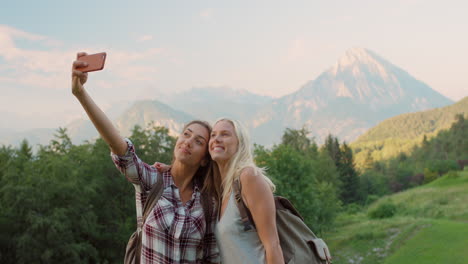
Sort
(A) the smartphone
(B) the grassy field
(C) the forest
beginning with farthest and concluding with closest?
(B) the grassy field → (C) the forest → (A) the smartphone

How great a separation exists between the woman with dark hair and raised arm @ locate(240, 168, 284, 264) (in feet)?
1.56

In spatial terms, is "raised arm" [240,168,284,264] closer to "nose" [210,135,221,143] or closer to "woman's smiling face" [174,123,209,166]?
"nose" [210,135,221,143]

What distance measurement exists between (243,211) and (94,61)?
165 cm

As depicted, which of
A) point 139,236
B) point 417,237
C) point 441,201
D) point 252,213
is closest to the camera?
point 252,213

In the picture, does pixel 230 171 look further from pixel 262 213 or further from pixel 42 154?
pixel 42 154

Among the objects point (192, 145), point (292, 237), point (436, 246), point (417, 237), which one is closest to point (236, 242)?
point (292, 237)

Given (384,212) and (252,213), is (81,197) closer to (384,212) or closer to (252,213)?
(252,213)

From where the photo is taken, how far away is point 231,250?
3.19 m

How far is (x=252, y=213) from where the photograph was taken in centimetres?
317

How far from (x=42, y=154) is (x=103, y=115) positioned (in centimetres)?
2735

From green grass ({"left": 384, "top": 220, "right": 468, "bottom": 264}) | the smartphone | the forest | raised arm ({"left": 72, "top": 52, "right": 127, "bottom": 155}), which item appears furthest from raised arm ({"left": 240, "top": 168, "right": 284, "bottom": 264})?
green grass ({"left": 384, "top": 220, "right": 468, "bottom": 264})

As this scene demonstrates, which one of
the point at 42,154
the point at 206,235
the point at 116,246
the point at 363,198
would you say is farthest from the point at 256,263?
the point at 363,198

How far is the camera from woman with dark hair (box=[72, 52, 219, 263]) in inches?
127

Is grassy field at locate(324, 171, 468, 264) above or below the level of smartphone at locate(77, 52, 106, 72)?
below
